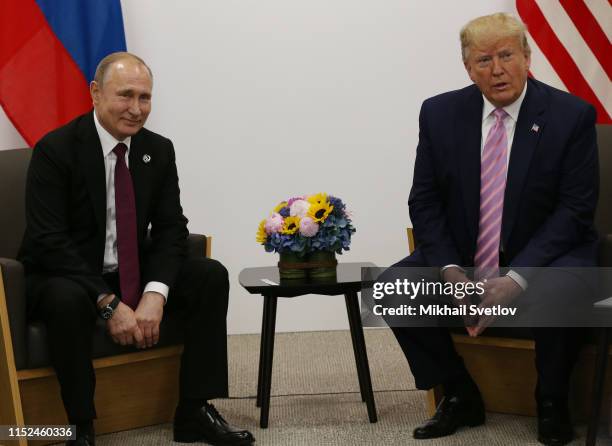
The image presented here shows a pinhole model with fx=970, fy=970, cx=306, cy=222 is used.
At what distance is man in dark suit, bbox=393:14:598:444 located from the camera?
3191 millimetres

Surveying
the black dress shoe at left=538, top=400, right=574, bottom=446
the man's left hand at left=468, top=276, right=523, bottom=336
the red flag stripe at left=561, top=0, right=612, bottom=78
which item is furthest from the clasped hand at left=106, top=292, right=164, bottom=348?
the red flag stripe at left=561, top=0, right=612, bottom=78

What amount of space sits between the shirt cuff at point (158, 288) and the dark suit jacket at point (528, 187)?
902 millimetres

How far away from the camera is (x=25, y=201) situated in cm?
351

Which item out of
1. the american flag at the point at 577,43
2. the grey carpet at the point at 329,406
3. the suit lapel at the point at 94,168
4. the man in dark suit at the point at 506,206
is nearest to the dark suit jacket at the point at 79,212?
the suit lapel at the point at 94,168

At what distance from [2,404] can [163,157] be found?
1030 mm

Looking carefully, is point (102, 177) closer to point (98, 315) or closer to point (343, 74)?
point (98, 315)

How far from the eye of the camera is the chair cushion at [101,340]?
311 cm

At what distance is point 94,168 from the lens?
338 cm

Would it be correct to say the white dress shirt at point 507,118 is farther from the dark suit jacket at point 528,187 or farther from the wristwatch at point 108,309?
the wristwatch at point 108,309

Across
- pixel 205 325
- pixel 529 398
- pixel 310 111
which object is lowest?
pixel 529 398

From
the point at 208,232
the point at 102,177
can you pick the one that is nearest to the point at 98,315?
the point at 102,177

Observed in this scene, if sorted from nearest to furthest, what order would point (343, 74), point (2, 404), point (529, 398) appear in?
point (2, 404) < point (529, 398) < point (343, 74)

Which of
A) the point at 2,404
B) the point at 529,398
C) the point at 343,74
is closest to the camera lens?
the point at 2,404

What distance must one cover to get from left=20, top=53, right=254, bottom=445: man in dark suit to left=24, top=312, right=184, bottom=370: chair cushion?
39 millimetres
